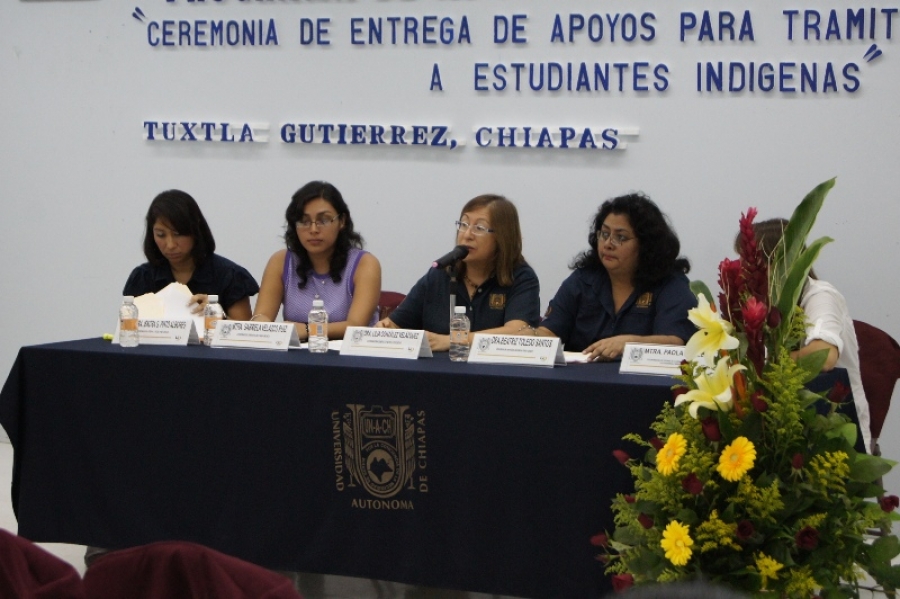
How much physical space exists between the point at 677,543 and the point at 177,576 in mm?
1131

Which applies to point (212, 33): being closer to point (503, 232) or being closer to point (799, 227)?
point (503, 232)

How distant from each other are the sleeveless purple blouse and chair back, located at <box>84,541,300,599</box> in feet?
8.37

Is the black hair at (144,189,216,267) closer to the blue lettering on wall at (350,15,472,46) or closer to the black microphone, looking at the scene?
the black microphone

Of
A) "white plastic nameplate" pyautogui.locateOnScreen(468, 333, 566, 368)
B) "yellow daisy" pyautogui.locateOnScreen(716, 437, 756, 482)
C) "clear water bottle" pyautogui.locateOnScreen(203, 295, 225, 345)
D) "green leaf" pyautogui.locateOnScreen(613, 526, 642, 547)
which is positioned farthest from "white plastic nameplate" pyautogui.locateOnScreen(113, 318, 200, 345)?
"yellow daisy" pyautogui.locateOnScreen(716, 437, 756, 482)

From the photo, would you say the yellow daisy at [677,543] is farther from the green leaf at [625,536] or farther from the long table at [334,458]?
the long table at [334,458]

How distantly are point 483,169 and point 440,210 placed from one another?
9.7 inches

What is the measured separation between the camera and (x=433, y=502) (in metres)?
2.74

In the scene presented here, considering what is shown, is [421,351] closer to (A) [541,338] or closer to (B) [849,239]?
(A) [541,338]

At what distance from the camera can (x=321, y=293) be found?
379 centimetres

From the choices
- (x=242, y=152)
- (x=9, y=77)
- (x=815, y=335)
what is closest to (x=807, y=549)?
(x=815, y=335)

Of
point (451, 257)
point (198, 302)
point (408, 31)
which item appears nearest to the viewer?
point (451, 257)

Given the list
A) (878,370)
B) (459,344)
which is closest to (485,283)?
(459,344)

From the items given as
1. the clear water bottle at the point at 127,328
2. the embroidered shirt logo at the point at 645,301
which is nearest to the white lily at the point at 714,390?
the embroidered shirt logo at the point at 645,301

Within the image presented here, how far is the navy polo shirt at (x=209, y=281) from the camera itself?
12.4 feet
